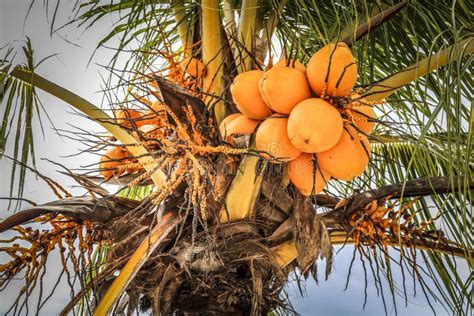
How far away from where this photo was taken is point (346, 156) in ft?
3.19

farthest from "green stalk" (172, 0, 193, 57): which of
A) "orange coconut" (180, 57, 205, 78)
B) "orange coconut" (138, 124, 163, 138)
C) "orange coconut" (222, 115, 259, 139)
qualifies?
"orange coconut" (222, 115, 259, 139)

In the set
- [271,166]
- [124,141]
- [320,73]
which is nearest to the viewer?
[320,73]

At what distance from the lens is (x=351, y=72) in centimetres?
96

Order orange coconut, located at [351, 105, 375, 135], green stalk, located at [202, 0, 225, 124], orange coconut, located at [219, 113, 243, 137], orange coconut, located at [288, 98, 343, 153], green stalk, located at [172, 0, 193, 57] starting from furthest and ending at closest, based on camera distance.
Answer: green stalk, located at [172, 0, 193, 57] → green stalk, located at [202, 0, 225, 124] → orange coconut, located at [219, 113, 243, 137] → orange coconut, located at [351, 105, 375, 135] → orange coconut, located at [288, 98, 343, 153]

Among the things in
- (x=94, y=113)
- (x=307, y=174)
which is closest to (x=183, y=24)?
(x=94, y=113)

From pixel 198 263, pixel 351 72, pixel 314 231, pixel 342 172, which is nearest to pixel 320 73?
pixel 351 72

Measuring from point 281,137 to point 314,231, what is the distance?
0.91 feet

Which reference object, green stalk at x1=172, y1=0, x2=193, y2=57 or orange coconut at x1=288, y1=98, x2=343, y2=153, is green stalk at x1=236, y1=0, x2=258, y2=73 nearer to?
green stalk at x1=172, y1=0, x2=193, y2=57

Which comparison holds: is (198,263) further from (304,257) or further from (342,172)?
(342,172)

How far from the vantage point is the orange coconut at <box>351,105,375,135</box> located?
1.01m

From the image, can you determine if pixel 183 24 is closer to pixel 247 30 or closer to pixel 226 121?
pixel 247 30

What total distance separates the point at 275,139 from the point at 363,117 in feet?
0.56

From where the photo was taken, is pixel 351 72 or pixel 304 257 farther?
pixel 304 257

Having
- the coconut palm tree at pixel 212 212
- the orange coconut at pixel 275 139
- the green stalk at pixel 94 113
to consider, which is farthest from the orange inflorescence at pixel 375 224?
the green stalk at pixel 94 113
